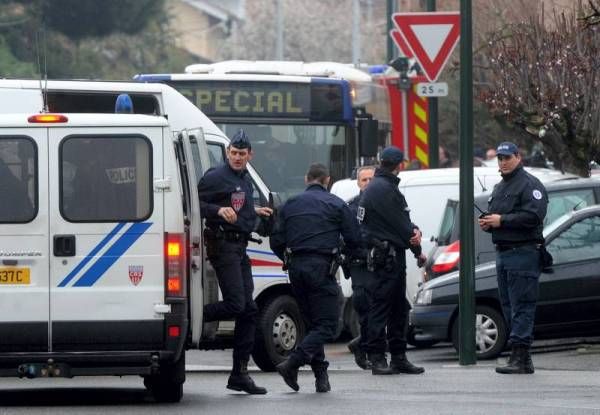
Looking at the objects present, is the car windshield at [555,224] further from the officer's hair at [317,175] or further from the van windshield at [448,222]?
the officer's hair at [317,175]

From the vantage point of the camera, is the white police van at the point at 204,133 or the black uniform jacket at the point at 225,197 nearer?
the black uniform jacket at the point at 225,197

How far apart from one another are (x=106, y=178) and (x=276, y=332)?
3861 mm

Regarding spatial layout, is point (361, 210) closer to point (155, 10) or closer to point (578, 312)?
point (578, 312)

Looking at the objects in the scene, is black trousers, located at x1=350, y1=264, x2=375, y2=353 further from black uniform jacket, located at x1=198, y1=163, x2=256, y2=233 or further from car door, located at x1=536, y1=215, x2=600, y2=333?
black uniform jacket, located at x1=198, y1=163, x2=256, y2=233

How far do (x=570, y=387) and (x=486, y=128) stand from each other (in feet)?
68.0

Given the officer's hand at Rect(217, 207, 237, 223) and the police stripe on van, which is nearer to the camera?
the police stripe on van

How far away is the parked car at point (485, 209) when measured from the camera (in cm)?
1745

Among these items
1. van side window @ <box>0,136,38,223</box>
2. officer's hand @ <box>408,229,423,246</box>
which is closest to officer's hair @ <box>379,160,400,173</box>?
officer's hand @ <box>408,229,423,246</box>

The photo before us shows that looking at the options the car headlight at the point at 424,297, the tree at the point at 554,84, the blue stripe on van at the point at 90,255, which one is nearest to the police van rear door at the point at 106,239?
the blue stripe on van at the point at 90,255

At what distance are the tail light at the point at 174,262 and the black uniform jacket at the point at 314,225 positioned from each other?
1463mm

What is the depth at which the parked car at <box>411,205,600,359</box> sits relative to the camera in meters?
16.5

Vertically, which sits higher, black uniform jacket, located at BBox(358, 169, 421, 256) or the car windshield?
black uniform jacket, located at BBox(358, 169, 421, 256)

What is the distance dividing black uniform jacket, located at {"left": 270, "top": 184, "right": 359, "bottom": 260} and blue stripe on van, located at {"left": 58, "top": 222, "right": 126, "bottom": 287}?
1681 millimetres

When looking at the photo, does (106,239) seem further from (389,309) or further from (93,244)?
(389,309)
